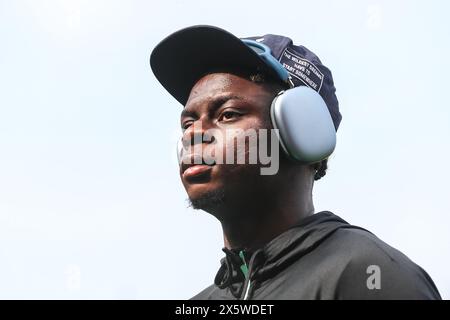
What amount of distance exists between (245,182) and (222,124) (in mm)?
324

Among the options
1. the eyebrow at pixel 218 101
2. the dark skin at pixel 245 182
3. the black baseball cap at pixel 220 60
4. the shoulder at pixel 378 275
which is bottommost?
the shoulder at pixel 378 275

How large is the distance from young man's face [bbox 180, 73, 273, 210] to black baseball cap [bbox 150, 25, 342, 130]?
11cm

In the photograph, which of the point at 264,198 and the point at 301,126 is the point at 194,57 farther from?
the point at 264,198

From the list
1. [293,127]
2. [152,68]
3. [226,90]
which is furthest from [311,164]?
[152,68]

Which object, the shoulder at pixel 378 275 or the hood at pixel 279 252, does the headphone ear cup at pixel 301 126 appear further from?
the shoulder at pixel 378 275

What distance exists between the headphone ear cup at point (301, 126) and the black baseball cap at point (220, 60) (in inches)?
10.8

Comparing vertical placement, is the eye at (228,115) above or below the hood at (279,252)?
above

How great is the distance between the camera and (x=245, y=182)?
3049 millimetres

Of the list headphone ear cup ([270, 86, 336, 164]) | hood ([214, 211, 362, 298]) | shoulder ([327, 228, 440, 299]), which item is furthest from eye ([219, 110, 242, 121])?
shoulder ([327, 228, 440, 299])

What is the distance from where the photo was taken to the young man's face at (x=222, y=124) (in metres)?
3.04

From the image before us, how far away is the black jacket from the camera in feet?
8.55

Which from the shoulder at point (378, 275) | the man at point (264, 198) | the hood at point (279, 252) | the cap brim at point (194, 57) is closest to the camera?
the shoulder at point (378, 275)

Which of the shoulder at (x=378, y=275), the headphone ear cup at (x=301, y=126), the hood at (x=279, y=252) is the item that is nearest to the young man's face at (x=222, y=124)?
the headphone ear cup at (x=301, y=126)

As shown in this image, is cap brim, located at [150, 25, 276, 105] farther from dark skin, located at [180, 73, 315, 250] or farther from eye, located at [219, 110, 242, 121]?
eye, located at [219, 110, 242, 121]
